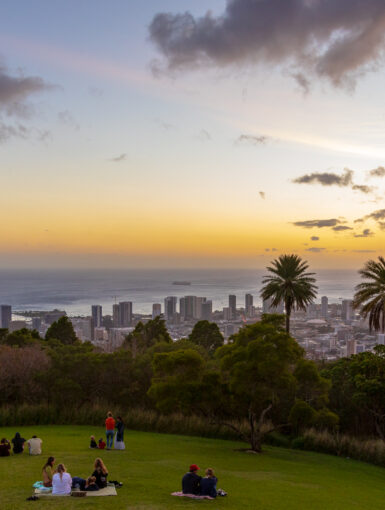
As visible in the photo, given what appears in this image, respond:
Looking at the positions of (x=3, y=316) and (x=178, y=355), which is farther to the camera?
(x=3, y=316)

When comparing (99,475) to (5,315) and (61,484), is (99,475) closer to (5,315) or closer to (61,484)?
(61,484)

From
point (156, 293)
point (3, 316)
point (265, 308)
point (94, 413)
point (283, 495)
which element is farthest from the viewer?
point (156, 293)

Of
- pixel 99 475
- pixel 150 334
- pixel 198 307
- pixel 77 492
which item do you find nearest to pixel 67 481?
pixel 77 492

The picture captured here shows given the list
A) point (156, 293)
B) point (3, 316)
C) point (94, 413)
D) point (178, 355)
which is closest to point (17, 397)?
point (94, 413)

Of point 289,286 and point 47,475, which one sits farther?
point 289,286

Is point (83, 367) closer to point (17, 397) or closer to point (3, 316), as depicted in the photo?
point (17, 397)

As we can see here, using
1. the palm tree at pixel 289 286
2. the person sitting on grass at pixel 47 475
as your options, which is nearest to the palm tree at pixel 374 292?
the palm tree at pixel 289 286

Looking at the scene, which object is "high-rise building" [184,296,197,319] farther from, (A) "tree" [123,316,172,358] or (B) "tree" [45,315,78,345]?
(B) "tree" [45,315,78,345]
